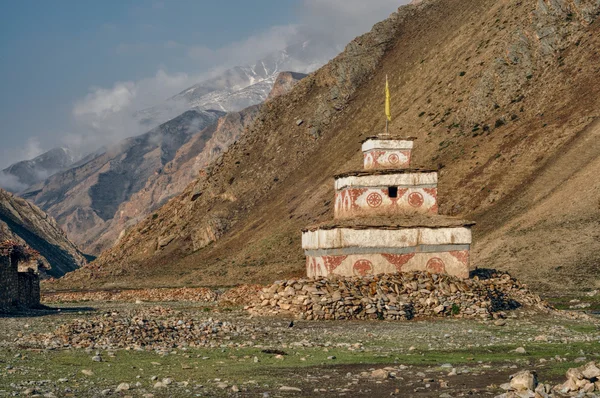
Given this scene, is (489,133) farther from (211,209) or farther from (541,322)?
(541,322)

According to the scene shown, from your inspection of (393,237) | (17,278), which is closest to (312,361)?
(393,237)

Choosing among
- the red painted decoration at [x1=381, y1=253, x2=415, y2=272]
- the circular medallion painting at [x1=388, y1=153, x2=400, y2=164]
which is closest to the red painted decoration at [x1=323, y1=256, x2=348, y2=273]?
the red painted decoration at [x1=381, y1=253, x2=415, y2=272]

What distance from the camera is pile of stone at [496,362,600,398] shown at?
13.5 metres

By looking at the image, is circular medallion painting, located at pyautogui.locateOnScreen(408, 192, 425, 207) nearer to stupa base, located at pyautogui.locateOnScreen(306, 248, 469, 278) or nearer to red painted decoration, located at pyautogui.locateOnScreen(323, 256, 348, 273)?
stupa base, located at pyautogui.locateOnScreen(306, 248, 469, 278)

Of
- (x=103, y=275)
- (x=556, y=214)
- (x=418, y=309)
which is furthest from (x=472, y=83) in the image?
(x=418, y=309)

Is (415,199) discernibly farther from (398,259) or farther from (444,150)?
(444,150)

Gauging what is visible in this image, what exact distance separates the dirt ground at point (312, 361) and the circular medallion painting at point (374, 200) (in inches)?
477

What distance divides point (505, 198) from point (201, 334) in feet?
181

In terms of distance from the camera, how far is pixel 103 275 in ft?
344

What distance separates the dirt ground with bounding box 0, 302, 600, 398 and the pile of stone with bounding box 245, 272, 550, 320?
2.36m

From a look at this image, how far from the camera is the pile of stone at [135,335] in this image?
2251cm

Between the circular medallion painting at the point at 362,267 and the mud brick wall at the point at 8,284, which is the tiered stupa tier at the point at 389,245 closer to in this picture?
the circular medallion painting at the point at 362,267

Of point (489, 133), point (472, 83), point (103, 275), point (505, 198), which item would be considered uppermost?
point (472, 83)

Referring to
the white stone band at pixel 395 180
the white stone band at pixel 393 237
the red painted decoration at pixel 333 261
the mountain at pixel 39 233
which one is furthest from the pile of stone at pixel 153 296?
the mountain at pixel 39 233
